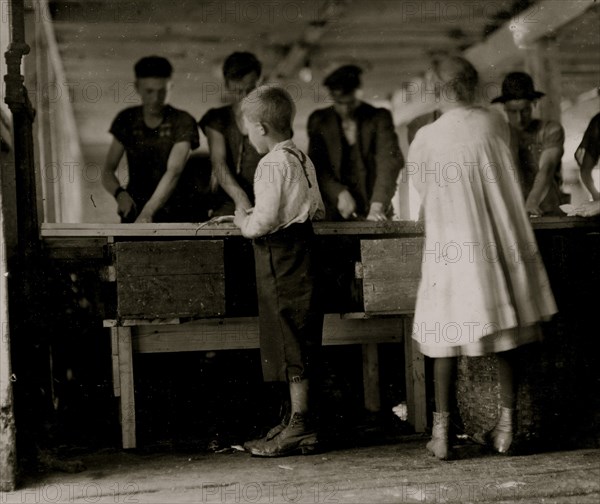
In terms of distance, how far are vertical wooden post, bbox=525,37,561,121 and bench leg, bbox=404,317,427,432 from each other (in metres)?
4.24

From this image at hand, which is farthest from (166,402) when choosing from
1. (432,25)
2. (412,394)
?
(432,25)

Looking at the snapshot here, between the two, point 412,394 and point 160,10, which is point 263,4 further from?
point 412,394

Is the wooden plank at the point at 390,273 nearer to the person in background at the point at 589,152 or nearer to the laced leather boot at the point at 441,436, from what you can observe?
the laced leather boot at the point at 441,436

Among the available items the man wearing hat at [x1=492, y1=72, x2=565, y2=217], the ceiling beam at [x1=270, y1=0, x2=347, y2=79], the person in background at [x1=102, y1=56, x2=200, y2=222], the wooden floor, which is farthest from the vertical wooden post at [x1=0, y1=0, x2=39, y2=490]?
the ceiling beam at [x1=270, y1=0, x2=347, y2=79]

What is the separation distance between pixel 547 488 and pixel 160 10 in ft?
20.2

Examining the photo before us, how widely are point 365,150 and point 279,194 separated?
2.40 meters

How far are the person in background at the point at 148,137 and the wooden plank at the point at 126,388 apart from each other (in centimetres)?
141

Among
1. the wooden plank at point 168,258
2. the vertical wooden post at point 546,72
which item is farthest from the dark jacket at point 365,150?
the vertical wooden post at point 546,72

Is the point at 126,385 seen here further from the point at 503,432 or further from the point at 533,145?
the point at 533,145

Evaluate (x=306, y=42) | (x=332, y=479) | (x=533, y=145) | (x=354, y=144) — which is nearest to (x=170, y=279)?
(x=332, y=479)

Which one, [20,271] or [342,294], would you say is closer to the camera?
[20,271]

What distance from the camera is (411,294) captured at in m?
4.25

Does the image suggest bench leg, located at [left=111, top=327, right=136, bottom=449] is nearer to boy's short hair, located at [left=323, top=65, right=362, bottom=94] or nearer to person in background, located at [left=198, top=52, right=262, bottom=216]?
person in background, located at [left=198, top=52, right=262, bottom=216]

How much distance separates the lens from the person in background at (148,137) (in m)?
5.62
